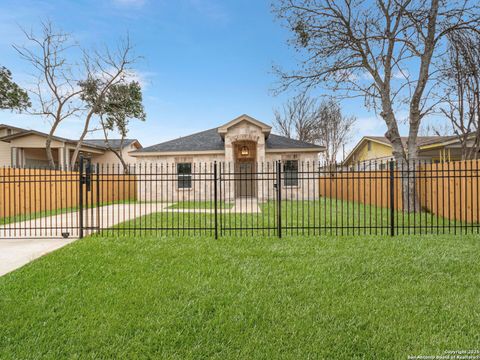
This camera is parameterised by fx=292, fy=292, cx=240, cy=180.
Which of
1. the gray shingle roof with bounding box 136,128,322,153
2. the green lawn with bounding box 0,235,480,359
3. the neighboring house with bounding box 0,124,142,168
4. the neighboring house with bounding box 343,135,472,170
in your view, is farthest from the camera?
the neighboring house with bounding box 0,124,142,168

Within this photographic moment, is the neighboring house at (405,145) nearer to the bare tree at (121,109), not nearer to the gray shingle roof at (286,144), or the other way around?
the gray shingle roof at (286,144)

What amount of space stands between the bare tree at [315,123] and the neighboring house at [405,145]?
105 inches

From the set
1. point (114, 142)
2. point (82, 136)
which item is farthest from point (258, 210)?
point (114, 142)

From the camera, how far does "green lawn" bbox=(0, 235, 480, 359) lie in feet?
8.57

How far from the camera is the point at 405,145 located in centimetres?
2170

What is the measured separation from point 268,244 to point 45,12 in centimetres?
1854

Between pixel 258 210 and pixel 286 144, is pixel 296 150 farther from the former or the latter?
pixel 258 210

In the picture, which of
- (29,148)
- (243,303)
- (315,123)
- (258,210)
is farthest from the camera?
(315,123)

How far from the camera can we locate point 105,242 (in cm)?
620

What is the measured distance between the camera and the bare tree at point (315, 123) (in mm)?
32938

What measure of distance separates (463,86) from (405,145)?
8542 mm

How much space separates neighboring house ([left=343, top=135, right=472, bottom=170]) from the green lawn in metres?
A: 5.39

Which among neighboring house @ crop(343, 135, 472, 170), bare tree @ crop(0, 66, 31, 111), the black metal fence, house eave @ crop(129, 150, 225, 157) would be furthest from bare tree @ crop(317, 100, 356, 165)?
bare tree @ crop(0, 66, 31, 111)

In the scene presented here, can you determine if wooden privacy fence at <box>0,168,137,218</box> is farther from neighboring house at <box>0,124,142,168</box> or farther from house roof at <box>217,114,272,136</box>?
house roof at <box>217,114,272,136</box>
